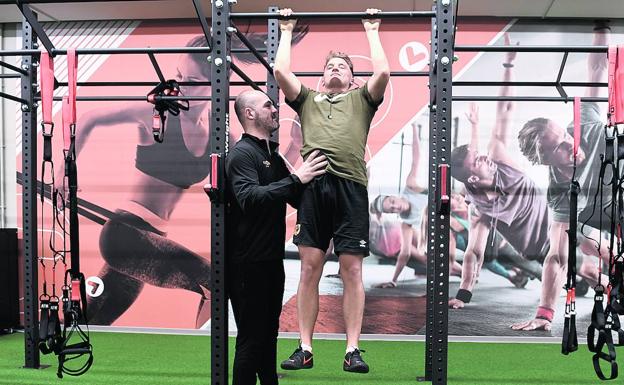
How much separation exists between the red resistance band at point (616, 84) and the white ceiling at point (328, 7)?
2.32 metres

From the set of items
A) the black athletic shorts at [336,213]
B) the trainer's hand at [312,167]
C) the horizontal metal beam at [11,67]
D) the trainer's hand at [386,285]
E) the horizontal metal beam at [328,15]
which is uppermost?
the horizontal metal beam at [328,15]

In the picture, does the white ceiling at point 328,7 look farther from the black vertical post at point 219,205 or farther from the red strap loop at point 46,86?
the black vertical post at point 219,205

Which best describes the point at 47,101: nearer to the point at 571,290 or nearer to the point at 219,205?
the point at 219,205

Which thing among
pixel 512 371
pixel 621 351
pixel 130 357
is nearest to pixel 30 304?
pixel 130 357

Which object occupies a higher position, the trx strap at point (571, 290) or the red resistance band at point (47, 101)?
the red resistance band at point (47, 101)

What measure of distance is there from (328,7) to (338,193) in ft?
9.28

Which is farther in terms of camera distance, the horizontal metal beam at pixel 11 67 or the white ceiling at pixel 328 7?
the white ceiling at pixel 328 7

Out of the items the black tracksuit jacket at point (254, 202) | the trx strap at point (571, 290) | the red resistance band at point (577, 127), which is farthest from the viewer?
the red resistance band at point (577, 127)

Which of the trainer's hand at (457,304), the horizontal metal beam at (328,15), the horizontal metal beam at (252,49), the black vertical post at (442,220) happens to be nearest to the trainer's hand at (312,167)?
the black vertical post at (442,220)

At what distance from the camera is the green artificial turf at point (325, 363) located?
3.39 metres

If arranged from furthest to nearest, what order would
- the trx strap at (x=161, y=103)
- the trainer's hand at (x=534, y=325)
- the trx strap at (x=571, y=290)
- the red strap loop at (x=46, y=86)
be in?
the trainer's hand at (x=534, y=325)
the trx strap at (x=161, y=103)
the trx strap at (x=571, y=290)
the red strap loop at (x=46, y=86)

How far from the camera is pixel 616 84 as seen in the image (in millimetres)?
2410

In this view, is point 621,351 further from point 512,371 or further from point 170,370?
point 170,370

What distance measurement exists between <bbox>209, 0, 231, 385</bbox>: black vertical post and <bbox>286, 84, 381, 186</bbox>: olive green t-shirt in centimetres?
45
